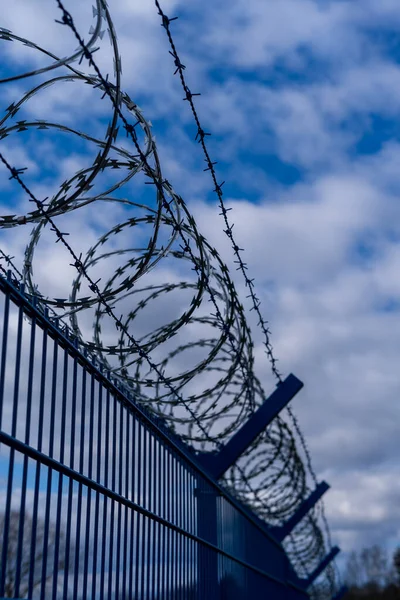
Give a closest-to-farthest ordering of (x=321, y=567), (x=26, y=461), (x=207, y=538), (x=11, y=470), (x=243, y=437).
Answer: (x=11, y=470), (x=26, y=461), (x=207, y=538), (x=243, y=437), (x=321, y=567)

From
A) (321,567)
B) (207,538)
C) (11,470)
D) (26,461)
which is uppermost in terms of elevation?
(321,567)

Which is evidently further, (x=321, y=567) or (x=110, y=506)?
(x=321, y=567)

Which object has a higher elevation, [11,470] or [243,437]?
[243,437]

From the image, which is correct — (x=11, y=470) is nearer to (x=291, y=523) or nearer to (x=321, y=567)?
(x=291, y=523)

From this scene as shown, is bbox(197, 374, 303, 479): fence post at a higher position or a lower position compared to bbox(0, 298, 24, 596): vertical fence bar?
higher

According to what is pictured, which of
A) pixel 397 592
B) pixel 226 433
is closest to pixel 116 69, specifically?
pixel 226 433

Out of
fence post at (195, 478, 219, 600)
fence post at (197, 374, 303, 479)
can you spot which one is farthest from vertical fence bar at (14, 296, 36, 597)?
fence post at (197, 374, 303, 479)

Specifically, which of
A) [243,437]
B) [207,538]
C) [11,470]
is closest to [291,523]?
[243,437]

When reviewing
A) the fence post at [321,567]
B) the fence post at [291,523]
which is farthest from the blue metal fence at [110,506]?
the fence post at [321,567]

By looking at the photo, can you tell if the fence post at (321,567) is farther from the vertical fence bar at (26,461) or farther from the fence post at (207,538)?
the vertical fence bar at (26,461)

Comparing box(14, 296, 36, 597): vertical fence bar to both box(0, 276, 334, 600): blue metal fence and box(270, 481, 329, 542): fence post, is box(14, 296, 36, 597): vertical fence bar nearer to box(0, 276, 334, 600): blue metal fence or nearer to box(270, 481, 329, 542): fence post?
box(0, 276, 334, 600): blue metal fence

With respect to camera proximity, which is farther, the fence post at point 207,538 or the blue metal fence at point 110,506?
the fence post at point 207,538

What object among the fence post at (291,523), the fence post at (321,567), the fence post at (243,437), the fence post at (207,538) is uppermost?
the fence post at (321,567)

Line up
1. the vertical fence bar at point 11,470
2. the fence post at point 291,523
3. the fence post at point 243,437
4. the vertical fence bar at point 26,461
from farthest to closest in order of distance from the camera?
the fence post at point 291,523
the fence post at point 243,437
the vertical fence bar at point 26,461
the vertical fence bar at point 11,470
